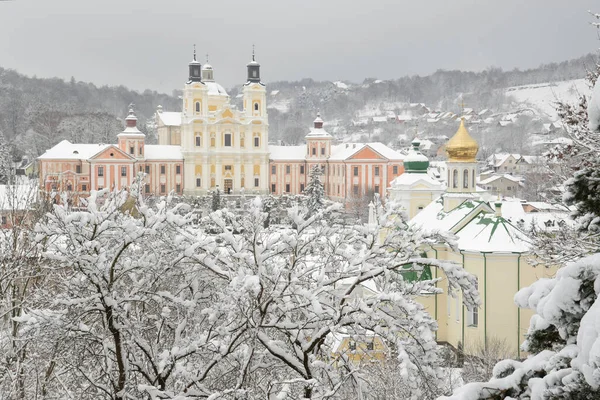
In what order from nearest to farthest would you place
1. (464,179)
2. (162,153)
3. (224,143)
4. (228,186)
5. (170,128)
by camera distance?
1. (464,179)
2. (162,153)
3. (224,143)
4. (228,186)
5. (170,128)

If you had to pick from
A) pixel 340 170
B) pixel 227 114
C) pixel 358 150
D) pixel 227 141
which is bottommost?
pixel 340 170

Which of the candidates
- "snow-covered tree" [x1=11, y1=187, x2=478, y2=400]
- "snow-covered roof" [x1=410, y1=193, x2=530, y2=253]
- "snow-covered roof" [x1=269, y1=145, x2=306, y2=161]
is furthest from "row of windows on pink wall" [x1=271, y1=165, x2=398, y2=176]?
"snow-covered tree" [x1=11, y1=187, x2=478, y2=400]

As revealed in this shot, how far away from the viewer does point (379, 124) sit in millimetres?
141750

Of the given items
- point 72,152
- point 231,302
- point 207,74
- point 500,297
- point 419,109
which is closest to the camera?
point 231,302

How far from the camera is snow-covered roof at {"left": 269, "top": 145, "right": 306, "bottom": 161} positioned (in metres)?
60.2

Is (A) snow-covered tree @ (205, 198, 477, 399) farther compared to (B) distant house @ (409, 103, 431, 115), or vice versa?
(B) distant house @ (409, 103, 431, 115)

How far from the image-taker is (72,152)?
54688mm

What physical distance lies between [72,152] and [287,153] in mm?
17827

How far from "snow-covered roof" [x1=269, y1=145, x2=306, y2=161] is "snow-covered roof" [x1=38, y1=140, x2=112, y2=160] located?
1414cm

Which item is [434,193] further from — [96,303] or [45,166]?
[45,166]

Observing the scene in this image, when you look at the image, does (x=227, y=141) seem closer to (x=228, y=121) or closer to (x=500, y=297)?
(x=228, y=121)

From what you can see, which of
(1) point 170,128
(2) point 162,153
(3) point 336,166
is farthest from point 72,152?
(3) point 336,166

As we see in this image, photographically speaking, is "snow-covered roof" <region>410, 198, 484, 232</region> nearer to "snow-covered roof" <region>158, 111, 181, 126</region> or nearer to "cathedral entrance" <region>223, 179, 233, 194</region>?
"cathedral entrance" <region>223, 179, 233, 194</region>

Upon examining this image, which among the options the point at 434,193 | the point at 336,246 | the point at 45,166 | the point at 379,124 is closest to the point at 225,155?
the point at 45,166
